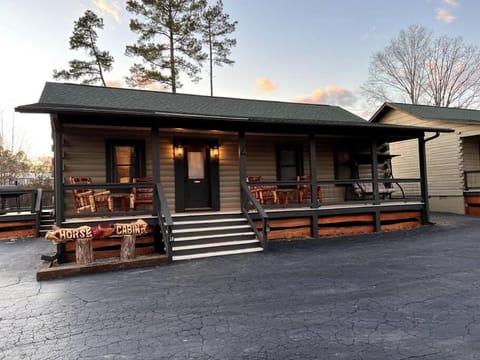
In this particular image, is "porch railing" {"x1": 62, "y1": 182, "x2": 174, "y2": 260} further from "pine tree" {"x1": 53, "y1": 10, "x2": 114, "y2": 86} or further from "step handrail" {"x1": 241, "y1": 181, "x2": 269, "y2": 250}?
"pine tree" {"x1": 53, "y1": 10, "x2": 114, "y2": 86}

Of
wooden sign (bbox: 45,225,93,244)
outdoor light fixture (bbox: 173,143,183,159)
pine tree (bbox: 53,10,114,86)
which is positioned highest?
pine tree (bbox: 53,10,114,86)

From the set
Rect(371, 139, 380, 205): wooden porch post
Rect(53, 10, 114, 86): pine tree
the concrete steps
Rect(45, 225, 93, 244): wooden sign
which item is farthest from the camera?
Rect(53, 10, 114, 86): pine tree

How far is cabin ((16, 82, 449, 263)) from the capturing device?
21.7 feet

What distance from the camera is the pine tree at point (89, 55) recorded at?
18.2 meters

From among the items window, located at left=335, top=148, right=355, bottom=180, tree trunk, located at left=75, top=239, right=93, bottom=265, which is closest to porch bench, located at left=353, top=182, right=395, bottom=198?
window, located at left=335, top=148, right=355, bottom=180

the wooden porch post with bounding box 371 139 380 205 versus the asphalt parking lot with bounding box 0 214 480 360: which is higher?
the wooden porch post with bounding box 371 139 380 205

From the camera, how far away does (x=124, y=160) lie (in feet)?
27.7

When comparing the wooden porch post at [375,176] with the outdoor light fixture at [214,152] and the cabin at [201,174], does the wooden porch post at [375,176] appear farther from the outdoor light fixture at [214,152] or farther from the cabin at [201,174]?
the outdoor light fixture at [214,152]

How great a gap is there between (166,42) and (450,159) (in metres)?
15.9

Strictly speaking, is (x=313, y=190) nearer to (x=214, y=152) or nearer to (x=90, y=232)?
(x=214, y=152)

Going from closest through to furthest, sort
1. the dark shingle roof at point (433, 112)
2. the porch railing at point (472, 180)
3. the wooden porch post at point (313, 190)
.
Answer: the wooden porch post at point (313, 190) < the porch railing at point (472, 180) < the dark shingle roof at point (433, 112)

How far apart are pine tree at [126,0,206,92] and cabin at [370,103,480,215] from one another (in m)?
11.8

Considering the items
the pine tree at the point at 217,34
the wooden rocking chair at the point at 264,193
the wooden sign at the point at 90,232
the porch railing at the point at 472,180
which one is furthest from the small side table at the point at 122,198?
the pine tree at the point at 217,34

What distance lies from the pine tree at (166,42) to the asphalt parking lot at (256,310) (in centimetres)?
1466
